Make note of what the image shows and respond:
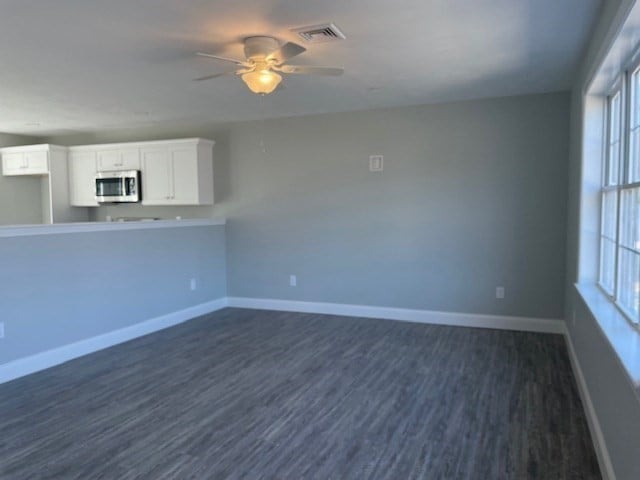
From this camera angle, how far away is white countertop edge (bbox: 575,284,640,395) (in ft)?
6.02

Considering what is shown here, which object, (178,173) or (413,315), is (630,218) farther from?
(178,173)

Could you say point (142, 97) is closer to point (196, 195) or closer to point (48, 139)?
point (196, 195)

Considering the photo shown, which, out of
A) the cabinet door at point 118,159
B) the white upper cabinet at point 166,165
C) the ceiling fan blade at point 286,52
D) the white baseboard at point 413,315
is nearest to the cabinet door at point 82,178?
the white upper cabinet at point 166,165

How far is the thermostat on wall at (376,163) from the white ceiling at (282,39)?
1.96 feet

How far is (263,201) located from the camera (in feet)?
20.1

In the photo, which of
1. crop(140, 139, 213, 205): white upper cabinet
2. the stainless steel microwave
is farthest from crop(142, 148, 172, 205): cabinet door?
the stainless steel microwave

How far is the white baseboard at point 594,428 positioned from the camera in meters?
2.20

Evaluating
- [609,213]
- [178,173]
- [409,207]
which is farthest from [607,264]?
[178,173]

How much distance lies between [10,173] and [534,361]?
7441 millimetres

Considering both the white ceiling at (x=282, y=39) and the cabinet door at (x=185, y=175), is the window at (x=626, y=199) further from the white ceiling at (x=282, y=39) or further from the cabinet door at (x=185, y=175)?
the cabinet door at (x=185, y=175)

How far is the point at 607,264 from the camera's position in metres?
3.31

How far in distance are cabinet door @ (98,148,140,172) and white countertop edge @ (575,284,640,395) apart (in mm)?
5634

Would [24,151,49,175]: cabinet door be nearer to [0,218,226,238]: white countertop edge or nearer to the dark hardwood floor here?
[0,218,226,238]: white countertop edge

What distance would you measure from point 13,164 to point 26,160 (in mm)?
257
